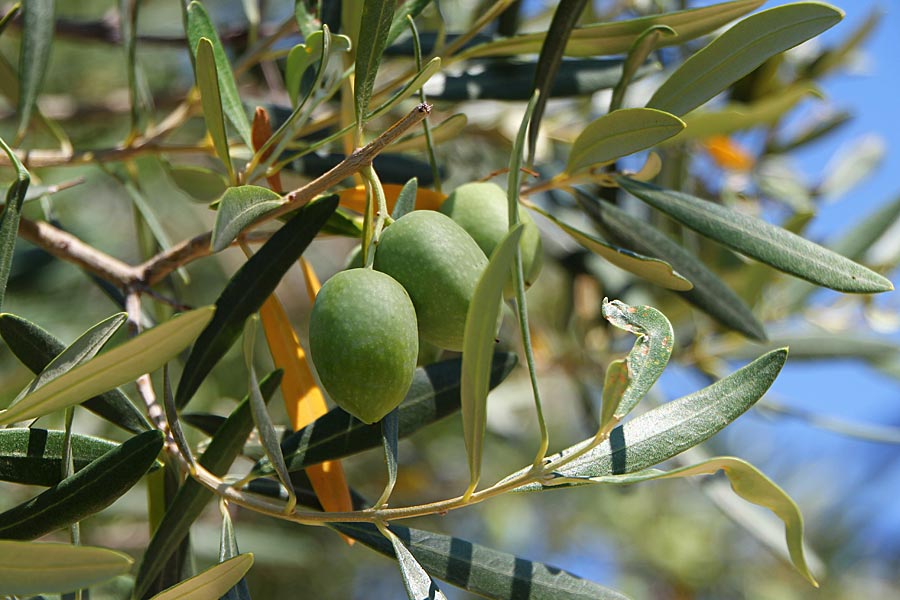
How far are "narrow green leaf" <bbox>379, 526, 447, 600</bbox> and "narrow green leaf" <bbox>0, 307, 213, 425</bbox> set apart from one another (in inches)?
9.4

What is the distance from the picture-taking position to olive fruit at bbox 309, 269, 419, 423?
57 cm

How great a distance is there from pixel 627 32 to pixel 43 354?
23.8 inches

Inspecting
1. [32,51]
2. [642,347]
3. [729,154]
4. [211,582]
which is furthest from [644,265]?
[729,154]

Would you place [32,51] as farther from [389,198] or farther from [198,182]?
[389,198]

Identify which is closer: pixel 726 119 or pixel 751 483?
pixel 751 483

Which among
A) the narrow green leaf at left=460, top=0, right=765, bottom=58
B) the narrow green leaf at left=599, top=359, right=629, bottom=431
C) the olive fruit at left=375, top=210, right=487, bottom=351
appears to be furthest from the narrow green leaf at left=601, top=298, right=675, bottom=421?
the narrow green leaf at left=460, top=0, right=765, bottom=58

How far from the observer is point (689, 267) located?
895mm

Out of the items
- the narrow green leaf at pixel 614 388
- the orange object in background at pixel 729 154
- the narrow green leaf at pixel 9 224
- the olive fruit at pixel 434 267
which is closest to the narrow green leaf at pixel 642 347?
the narrow green leaf at pixel 614 388

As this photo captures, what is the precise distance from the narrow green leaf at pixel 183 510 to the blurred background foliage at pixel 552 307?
0.28 m

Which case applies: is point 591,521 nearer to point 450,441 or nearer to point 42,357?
point 450,441

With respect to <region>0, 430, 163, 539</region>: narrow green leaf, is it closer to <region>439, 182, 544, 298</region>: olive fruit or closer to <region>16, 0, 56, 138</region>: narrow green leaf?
<region>439, 182, 544, 298</region>: olive fruit

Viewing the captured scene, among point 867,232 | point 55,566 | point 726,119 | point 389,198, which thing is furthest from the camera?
point 867,232

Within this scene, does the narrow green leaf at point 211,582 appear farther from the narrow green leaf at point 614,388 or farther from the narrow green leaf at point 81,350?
the narrow green leaf at point 614,388

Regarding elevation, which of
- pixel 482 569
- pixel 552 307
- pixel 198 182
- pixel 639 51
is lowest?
pixel 552 307
